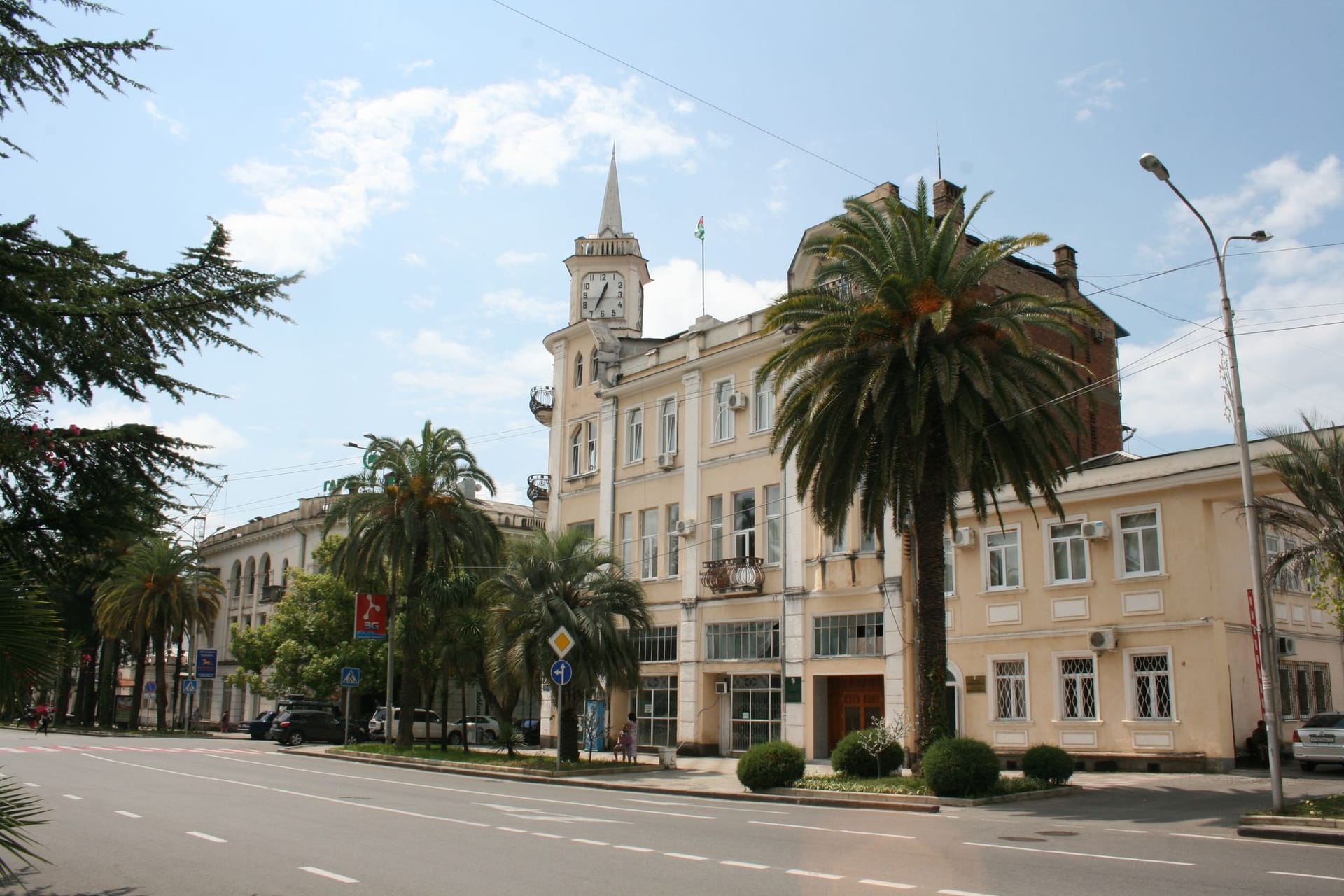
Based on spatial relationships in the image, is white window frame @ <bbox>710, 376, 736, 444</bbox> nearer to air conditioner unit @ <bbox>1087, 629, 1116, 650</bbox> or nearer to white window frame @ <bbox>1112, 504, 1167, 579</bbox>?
white window frame @ <bbox>1112, 504, 1167, 579</bbox>

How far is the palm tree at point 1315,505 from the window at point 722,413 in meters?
20.6

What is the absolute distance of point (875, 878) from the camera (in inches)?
435

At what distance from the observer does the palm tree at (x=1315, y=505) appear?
1709 centimetres

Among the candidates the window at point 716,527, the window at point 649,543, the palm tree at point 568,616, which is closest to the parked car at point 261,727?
the window at point 649,543

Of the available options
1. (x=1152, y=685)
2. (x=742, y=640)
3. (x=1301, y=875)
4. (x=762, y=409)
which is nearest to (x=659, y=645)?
(x=742, y=640)

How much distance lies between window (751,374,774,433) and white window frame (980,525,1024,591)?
7.94 metres

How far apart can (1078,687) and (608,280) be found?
1090 inches

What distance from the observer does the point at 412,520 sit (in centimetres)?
3653

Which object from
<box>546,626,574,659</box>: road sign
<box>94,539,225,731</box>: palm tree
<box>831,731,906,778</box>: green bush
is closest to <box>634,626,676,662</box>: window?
<box>546,626,574,659</box>: road sign

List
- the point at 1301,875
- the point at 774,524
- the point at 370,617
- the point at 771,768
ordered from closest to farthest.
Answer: the point at 1301,875 < the point at 771,768 < the point at 774,524 < the point at 370,617

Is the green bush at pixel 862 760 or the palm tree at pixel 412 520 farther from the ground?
the palm tree at pixel 412 520

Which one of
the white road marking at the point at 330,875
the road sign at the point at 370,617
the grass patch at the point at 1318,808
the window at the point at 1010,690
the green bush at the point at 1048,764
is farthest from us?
the road sign at the point at 370,617

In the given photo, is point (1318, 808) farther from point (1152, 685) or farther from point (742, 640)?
point (742, 640)

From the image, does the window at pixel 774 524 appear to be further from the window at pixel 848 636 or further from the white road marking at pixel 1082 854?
the white road marking at pixel 1082 854
